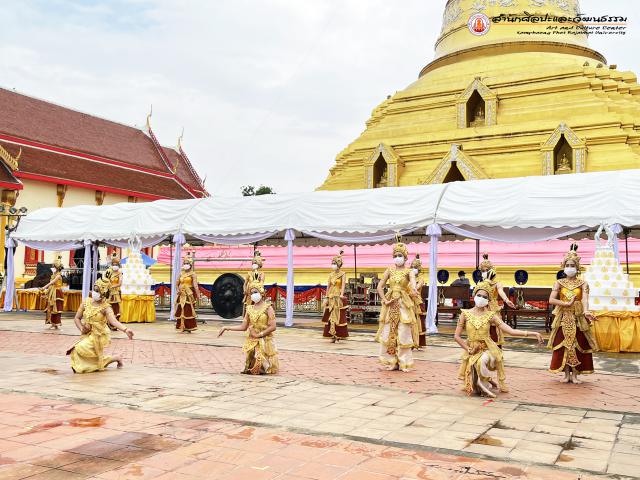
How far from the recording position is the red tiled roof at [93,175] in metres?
28.7

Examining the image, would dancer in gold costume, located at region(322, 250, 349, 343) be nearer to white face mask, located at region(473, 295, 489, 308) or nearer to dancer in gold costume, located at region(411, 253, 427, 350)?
dancer in gold costume, located at region(411, 253, 427, 350)

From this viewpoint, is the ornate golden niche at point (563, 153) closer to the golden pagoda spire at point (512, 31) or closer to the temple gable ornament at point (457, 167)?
the temple gable ornament at point (457, 167)

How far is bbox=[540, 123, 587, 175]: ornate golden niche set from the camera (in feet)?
66.4

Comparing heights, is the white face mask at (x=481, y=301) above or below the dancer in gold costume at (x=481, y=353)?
above

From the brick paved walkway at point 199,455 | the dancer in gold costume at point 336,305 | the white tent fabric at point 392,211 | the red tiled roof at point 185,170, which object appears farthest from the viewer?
the red tiled roof at point 185,170

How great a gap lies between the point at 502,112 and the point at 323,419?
2015 cm

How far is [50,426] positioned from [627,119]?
20.7m

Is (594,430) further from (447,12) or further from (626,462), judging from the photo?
(447,12)

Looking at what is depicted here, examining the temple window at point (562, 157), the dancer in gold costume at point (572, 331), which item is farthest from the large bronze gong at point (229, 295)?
the temple window at point (562, 157)

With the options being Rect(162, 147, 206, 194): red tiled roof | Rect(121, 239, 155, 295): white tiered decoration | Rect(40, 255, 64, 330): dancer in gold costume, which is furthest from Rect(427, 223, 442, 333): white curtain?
Rect(162, 147, 206, 194): red tiled roof

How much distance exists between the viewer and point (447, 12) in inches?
1115

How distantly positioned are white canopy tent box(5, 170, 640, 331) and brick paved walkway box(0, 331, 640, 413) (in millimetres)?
3294

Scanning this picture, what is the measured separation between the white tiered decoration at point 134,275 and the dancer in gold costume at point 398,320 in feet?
31.7

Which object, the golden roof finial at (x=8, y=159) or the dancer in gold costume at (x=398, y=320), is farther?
the golden roof finial at (x=8, y=159)
